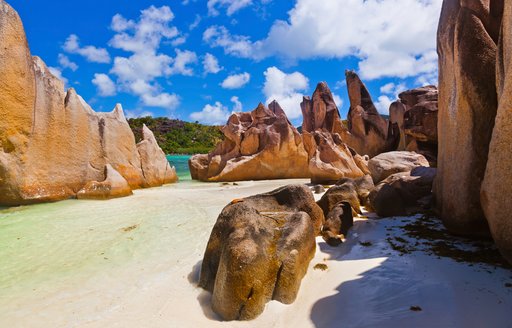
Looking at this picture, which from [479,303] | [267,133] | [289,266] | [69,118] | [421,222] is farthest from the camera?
[267,133]

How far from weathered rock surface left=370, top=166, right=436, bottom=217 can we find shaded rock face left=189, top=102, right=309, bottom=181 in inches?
456

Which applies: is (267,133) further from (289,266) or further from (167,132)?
(167,132)

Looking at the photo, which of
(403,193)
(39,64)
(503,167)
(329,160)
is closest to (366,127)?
(329,160)

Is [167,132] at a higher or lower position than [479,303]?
higher

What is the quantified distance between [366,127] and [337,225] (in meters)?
25.4

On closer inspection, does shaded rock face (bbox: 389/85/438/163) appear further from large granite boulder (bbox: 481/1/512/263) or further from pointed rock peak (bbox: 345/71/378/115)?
large granite boulder (bbox: 481/1/512/263)

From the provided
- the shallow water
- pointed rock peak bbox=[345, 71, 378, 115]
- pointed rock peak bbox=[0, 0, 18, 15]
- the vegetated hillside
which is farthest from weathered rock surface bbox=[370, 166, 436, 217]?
the vegetated hillside

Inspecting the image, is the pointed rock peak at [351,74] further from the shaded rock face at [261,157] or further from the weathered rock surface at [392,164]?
the weathered rock surface at [392,164]

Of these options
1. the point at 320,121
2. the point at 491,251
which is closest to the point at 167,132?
the point at 320,121

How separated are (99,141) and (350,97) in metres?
25.9

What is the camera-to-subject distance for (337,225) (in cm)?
556

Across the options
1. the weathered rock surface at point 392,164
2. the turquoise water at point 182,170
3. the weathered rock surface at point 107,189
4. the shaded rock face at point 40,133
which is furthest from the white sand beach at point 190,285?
the turquoise water at point 182,170

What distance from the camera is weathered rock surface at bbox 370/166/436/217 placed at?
672 cm

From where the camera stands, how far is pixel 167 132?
7494 cm
